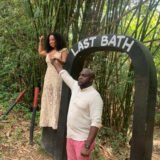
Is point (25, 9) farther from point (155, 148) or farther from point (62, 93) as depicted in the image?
A: point (155, 148)

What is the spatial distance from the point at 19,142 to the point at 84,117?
1.93 meters

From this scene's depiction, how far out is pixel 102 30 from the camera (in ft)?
14.6

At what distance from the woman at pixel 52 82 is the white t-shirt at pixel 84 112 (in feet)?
3.10

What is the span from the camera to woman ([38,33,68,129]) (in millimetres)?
3916

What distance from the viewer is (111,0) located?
4.29 m

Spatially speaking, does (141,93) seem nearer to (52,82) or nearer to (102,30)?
(52,82)

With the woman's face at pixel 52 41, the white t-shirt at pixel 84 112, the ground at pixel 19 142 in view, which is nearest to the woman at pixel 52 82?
the woman's face at pixel 52 41

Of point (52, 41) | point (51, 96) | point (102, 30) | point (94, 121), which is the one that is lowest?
point (94, 121)

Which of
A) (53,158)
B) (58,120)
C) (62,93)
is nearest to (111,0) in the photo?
(62,93)

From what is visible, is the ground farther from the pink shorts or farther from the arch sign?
the arch sign

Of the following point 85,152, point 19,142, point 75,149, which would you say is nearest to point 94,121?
point 85,152

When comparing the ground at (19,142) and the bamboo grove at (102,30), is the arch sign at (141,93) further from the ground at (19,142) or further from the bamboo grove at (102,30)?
the ground at (19,142)

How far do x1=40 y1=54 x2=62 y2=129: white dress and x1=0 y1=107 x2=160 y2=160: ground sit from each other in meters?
0.51

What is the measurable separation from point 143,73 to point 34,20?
239 cm
